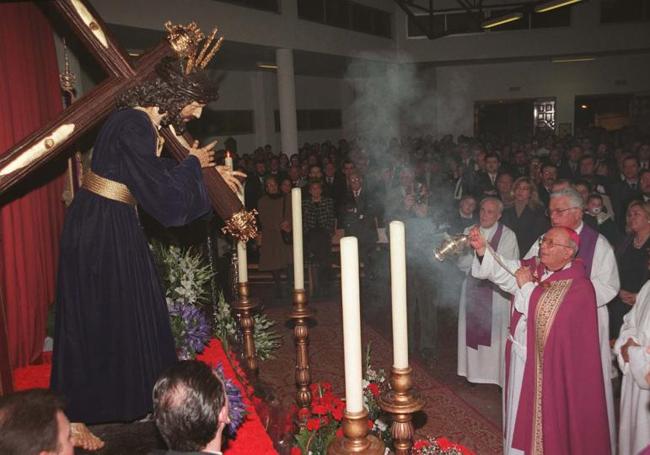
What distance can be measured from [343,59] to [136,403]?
1388 centimetres

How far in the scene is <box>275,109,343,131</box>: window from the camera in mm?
17703

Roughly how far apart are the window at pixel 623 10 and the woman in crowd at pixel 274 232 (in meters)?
13.4

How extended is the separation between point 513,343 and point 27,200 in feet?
10.5

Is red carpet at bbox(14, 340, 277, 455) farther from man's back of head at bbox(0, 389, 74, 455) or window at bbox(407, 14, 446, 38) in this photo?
window at bbox(407, 14, 446, 38)

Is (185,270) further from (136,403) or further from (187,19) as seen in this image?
(187,19)

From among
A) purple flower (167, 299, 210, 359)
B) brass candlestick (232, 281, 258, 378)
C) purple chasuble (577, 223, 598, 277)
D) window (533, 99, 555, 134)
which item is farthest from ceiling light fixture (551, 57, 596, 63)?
brass candlestick (232, 281, 258, 378)

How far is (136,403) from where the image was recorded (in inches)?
102

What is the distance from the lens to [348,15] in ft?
50.2

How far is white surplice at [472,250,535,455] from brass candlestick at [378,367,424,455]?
209 cm

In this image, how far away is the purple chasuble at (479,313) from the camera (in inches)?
211

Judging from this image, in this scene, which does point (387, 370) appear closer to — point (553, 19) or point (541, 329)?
point (541, 329)

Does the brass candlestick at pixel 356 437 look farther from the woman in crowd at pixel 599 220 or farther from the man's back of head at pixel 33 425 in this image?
the woman in crowd at pixel 599 220

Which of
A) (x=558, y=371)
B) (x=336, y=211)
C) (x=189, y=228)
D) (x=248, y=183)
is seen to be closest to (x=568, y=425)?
(x=558, y=371)

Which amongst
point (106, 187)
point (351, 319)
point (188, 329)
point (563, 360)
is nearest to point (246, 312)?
point (188, 329)
